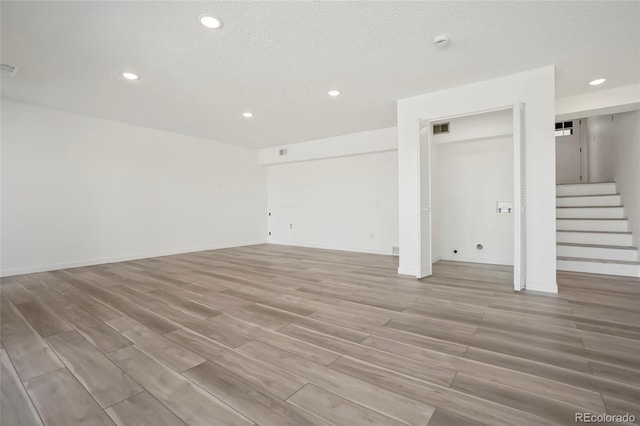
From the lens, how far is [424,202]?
424 cm

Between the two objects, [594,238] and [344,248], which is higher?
[594,238]

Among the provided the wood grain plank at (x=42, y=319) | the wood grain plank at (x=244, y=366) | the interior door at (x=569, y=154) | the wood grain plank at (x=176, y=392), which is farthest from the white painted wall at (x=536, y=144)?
the interior door at (x=569, y=154)

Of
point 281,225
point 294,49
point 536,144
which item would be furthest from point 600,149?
point 281,225

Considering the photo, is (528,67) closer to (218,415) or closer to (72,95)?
(218,415)

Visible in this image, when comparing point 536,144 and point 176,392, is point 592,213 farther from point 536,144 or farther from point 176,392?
point 176,392

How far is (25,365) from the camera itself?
6.23 feet

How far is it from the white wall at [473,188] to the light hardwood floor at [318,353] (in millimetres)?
1499

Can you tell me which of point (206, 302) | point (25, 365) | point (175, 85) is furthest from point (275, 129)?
point (25, 365)

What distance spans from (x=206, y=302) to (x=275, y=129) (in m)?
4.24

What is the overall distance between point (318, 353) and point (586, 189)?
662 centimetres

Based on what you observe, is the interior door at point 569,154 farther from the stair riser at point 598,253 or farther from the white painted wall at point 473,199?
the white painted wall at point 473,199

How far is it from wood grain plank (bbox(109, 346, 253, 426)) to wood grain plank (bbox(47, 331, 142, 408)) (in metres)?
0.06

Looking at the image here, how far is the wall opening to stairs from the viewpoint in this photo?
4297mm

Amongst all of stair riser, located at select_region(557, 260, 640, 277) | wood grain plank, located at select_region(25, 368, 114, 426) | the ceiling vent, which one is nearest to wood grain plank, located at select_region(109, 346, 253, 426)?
wood grain plank, located at select_region(25, 368, 114, 426)
